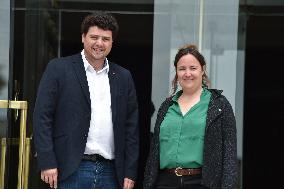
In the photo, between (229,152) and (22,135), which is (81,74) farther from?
(22,135)

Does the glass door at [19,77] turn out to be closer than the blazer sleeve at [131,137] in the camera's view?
No

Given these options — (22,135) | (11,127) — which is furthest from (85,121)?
(11,127)

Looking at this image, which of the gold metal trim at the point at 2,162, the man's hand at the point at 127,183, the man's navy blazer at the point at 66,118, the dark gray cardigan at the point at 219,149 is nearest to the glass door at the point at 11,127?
the gold metal trim at the point at 2,162

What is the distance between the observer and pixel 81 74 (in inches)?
130

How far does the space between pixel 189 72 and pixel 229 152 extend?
48 centimetres

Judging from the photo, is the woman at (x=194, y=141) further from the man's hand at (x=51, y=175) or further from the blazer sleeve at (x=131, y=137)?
the man's hand at (x=51, y=175)

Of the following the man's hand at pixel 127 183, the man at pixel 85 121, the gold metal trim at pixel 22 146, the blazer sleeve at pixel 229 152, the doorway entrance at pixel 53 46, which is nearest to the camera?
the blazer sleeve at pixel 229 152

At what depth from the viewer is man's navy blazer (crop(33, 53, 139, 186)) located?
3.21 metres

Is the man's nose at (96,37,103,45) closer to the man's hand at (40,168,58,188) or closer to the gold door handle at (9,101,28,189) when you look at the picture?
the man's hand at (40,168,58,188)

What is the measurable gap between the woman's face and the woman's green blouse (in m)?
0.10

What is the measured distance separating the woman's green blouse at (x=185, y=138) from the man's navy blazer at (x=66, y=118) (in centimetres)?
27

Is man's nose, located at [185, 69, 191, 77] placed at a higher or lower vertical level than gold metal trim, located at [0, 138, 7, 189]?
higher

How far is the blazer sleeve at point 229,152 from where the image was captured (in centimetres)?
311

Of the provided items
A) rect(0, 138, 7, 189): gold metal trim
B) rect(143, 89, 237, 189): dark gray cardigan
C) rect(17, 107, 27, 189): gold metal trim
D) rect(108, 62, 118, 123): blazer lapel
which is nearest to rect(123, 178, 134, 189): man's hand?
rect(108, 62, 118, 123): blazer lapel
